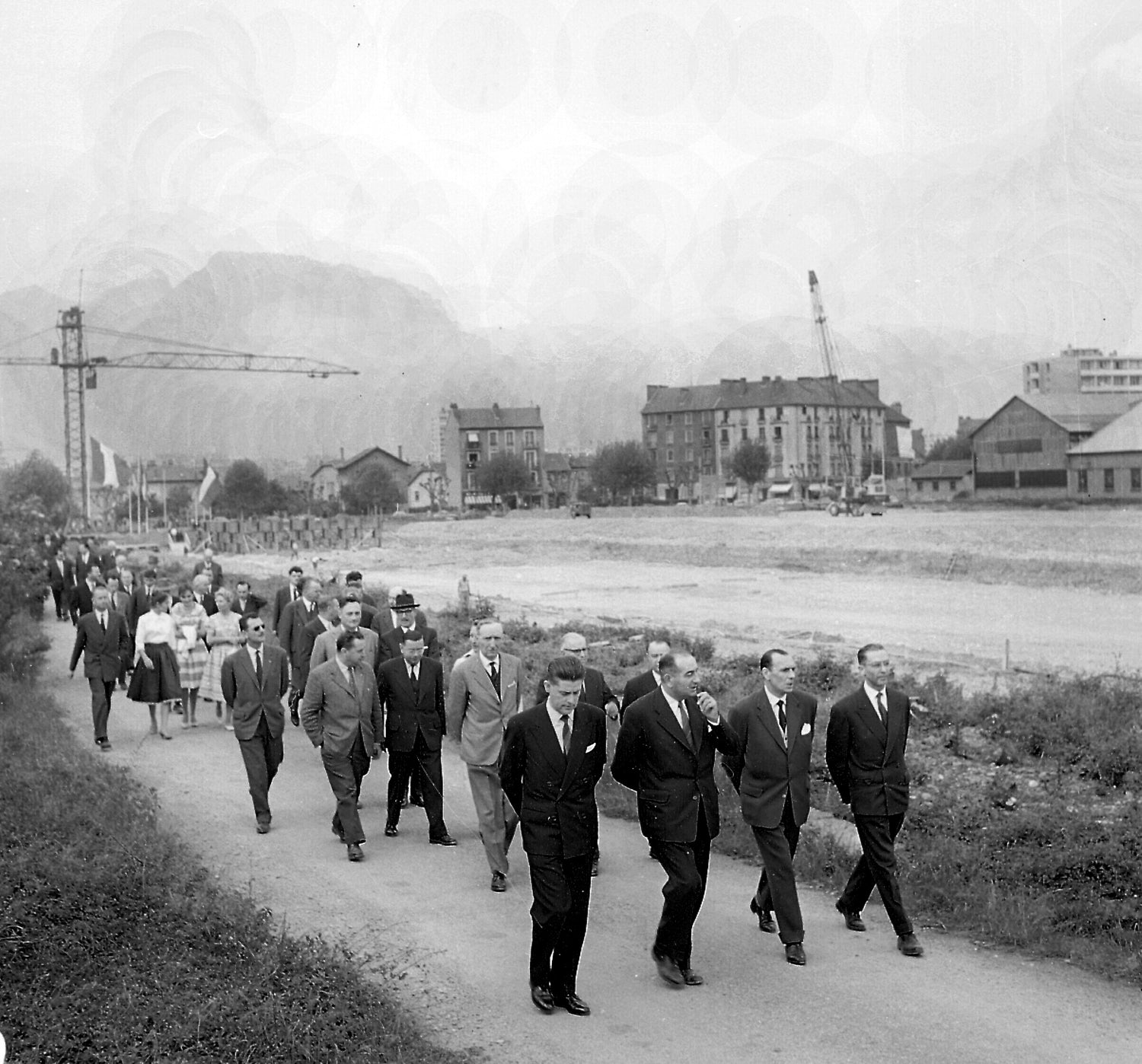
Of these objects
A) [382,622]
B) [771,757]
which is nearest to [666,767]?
[771,757]

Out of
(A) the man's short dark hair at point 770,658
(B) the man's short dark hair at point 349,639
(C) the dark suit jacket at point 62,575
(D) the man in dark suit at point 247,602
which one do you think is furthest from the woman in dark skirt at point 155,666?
(C) the dark suit jacket at point 62,575

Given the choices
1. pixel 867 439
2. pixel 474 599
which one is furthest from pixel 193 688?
pixel 867 439

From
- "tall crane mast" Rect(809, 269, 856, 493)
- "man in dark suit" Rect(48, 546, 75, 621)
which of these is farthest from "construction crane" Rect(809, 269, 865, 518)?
"man in dark suit" Rect(48, 546, 75, 621)

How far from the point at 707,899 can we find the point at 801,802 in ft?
5.00

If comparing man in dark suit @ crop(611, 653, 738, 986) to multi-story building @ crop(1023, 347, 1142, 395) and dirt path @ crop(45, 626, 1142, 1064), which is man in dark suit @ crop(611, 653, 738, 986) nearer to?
dirt path @ crop(45, 626, 1142, 1064)

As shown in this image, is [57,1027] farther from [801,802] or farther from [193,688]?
[193,688]

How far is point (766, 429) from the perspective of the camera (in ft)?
583

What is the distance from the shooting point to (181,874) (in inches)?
349

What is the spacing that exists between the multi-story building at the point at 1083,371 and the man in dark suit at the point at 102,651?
161 m

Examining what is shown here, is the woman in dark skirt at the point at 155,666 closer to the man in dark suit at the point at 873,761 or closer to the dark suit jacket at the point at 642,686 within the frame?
the dark suit jacket at the point at 642,686

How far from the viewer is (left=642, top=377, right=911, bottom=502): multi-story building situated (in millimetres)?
175500

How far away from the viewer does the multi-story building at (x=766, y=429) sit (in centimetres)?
17550

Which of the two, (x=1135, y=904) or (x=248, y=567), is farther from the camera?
(x=248, y=567)

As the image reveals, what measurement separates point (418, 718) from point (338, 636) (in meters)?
1.21
